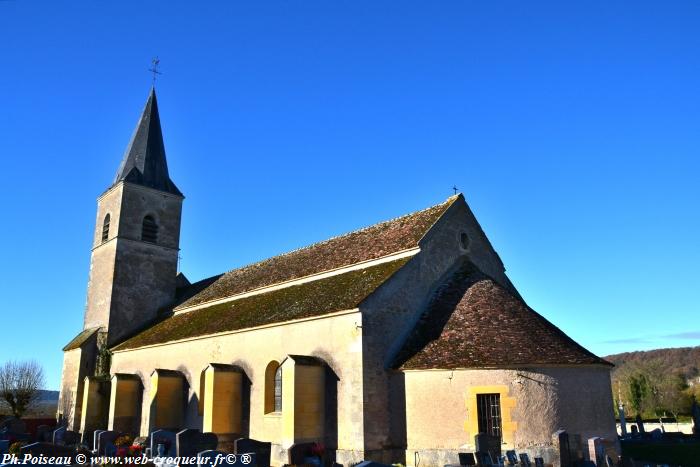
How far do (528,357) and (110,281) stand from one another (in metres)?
25.6

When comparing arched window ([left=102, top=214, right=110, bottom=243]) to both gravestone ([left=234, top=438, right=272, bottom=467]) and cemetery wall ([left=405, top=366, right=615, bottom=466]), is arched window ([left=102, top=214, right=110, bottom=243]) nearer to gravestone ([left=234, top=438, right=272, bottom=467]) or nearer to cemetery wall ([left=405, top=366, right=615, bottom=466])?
gravestone ([left=234, top=438, right=272, bottom=467])

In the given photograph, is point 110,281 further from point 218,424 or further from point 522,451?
point 522,451

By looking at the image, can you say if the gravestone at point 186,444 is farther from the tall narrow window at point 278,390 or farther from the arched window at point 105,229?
the arched window at point 105,229

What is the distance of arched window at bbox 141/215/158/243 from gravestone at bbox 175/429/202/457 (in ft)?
67.7

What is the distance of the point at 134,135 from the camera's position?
38.1m

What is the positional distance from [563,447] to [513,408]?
1.70 meters

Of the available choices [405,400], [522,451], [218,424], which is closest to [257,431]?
[218,424]

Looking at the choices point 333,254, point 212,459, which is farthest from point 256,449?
point 333,254

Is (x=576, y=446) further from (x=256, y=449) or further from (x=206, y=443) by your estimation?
(x=206, y=443)

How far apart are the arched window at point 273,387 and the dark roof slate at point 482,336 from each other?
5197mm

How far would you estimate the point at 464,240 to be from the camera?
23.3 m

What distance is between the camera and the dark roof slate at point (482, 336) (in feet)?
58.3

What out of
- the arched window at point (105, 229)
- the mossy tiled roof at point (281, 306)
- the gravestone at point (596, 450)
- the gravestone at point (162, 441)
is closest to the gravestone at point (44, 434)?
the mossy tiled roof at point (281, 306)

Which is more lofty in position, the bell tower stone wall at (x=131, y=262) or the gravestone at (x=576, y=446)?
the bell tower stone wall at (x=131, y=262)
